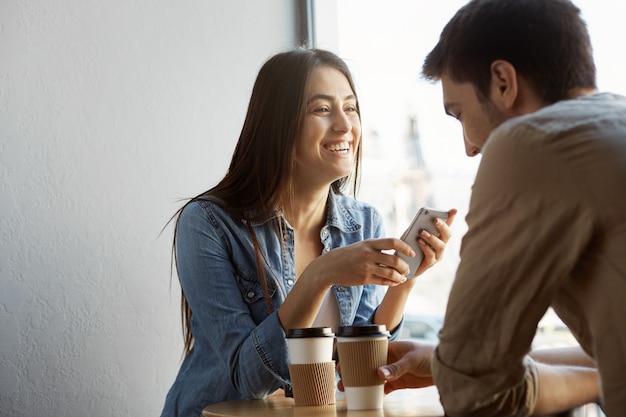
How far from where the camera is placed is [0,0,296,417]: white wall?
2.07m

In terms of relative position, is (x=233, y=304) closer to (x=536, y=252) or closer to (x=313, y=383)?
(x=313, y=383)

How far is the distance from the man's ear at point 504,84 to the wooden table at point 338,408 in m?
0.51

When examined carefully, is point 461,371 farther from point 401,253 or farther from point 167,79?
point 167,79

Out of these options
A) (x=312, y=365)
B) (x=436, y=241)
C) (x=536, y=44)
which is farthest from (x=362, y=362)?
(x=536, y=44)

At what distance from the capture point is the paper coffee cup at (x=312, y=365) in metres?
1.40

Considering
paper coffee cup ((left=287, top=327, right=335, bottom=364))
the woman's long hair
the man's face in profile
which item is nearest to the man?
the man's face in profile

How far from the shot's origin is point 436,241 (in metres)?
1.57

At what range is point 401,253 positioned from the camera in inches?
60.5

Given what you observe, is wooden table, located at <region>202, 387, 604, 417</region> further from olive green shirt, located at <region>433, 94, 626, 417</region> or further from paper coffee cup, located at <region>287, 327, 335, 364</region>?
olive green shirt, located at <region>433, 94, 626, 417</region>

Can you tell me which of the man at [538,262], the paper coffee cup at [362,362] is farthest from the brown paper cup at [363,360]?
the man at [538,262]

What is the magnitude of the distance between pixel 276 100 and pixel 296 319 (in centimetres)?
64

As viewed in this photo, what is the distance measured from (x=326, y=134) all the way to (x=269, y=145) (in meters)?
0.15

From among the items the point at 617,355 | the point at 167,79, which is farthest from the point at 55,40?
the point at 617,355

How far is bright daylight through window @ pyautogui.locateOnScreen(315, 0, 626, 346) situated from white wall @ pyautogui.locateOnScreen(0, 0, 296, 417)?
533 mm
